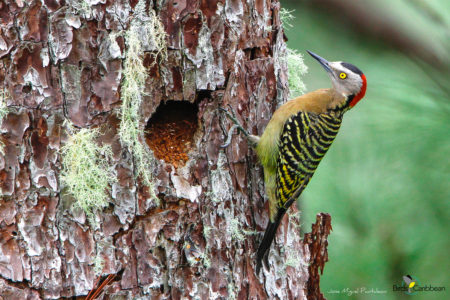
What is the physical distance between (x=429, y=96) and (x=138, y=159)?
1.65m

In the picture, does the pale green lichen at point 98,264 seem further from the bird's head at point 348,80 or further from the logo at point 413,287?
the bird's head at point 348,80

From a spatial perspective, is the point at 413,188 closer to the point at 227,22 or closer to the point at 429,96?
the point at 429,96

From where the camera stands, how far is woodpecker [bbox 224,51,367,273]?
292 centimetres

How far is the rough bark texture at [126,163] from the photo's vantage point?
2.29 meters

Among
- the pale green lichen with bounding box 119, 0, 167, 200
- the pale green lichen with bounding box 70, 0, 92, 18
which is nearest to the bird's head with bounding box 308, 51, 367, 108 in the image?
the pale green lichen with bounding box 119, 0, 167, 200

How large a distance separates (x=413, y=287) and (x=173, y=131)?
1751 mm

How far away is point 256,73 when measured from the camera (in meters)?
2.78

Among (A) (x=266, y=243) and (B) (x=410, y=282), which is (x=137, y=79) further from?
(B) (x=410, y=282)

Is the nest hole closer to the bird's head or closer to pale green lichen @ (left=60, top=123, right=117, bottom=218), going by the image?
pale green lichen @ (left=60, top=123, right=117, bottom=218)

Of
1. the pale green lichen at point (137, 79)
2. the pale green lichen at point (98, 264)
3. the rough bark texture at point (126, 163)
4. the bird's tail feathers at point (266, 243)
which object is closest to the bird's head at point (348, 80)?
the rough bark texture at point (126, 163)

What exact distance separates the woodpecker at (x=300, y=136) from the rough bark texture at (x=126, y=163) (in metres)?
0.22

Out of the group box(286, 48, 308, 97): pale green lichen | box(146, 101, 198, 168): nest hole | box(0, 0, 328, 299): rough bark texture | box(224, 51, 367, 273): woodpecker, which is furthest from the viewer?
box(286, 48, 308, 97): pale green lichen

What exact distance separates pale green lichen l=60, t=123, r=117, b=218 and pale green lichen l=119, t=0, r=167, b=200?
13 cm

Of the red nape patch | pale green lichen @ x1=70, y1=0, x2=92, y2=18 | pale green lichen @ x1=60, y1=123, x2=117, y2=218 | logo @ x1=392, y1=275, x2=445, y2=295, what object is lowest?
logo @ x1=392, y1=275, x2=445, y2=295
